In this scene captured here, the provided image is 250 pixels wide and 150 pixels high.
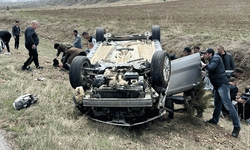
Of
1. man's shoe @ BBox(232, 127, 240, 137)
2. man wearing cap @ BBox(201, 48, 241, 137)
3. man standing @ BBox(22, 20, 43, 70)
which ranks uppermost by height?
man standing @ BBox(22, 20, 43, 70)

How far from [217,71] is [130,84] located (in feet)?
5.90

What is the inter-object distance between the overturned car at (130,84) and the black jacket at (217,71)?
1.82 ft

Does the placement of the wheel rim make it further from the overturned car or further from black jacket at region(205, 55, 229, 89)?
black jacket at region(205, 55, 229, 89)

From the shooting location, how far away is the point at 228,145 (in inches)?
197

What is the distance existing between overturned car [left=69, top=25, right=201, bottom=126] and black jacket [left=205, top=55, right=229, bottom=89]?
1.82ft

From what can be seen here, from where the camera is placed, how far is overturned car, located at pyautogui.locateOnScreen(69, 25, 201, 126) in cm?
484

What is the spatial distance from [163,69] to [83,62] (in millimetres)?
1605

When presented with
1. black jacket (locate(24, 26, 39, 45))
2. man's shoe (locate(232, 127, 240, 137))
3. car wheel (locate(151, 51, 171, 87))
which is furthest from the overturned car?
black jacket (locate(24, 26, 39, 45))

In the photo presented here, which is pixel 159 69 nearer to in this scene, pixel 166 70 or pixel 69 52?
pixel 166 70

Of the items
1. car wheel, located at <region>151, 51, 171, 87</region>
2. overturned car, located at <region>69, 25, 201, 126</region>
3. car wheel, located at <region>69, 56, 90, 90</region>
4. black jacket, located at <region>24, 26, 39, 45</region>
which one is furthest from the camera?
black jacket, located at <region>24, 26, 39, 45</region>

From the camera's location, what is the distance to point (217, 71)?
5477 millimetres

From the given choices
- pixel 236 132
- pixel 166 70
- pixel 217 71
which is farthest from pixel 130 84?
pixel 236 132

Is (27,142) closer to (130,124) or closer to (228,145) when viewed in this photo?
(130,124)

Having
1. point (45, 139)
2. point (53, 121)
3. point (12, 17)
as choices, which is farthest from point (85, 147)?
point (12, 17)
